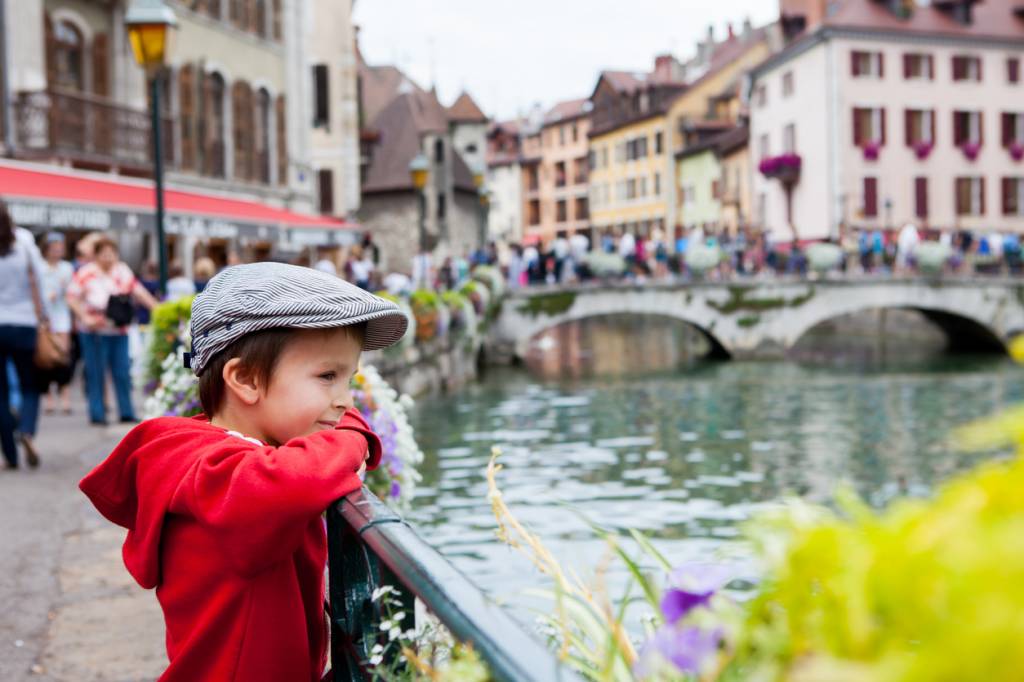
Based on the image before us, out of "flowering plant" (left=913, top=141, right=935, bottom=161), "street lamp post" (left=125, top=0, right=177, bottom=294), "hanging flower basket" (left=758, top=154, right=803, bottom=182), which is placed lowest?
"street lamp post" (left=125, top=0, right=177, bottom=294)

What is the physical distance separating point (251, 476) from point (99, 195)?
14845 millimetres

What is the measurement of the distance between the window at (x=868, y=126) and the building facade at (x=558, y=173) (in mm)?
37185

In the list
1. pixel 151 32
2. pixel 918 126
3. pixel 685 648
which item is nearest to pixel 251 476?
pixel 685 648

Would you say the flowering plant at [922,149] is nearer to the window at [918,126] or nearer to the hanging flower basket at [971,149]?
the window at [918,126]

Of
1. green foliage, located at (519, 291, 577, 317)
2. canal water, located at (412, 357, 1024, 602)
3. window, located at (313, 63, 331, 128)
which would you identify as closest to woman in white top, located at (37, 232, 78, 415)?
canal water, located at (412, 357, 1024, 602)

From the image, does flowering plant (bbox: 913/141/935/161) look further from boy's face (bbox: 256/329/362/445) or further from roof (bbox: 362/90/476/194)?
boy's face (bbox: 256/329/362/445)

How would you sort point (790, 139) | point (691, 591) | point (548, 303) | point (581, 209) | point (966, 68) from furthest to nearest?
point (581, 209), point (790, 139), point (966, 68), point (548, 303), point (691, 591)

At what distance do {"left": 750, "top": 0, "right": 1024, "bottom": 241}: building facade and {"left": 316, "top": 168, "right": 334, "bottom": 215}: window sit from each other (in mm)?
16302

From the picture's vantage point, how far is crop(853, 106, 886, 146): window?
153ft

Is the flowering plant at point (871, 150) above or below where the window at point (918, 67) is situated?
below

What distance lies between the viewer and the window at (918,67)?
1882 inches

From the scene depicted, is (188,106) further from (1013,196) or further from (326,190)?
(1013,196)

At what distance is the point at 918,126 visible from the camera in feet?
157

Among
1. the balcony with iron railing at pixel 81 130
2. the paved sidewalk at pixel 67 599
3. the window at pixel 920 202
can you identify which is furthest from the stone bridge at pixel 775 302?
the paved sidewalk at pixel 67 599
